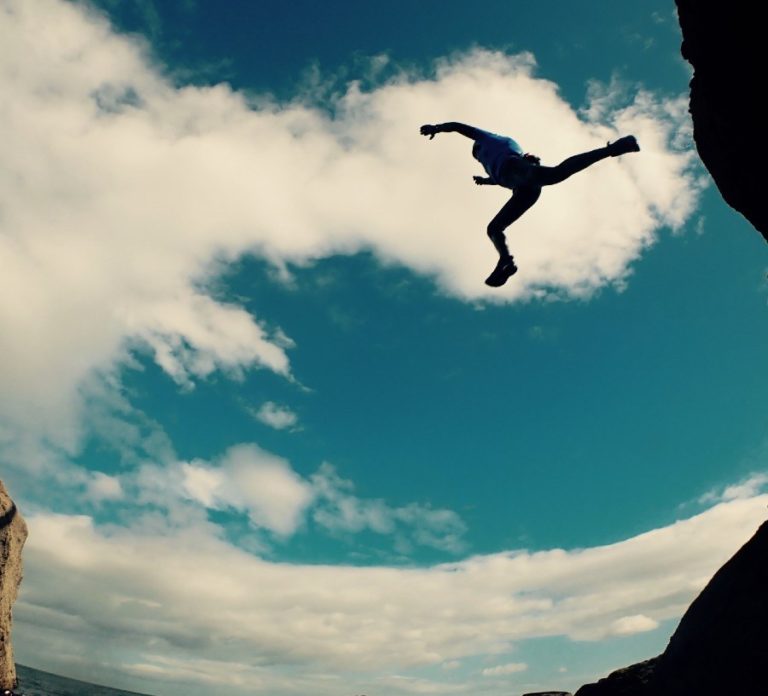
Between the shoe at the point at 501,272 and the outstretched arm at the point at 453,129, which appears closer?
Result: the shoe at the point at 501,272

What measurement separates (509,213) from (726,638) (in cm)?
529

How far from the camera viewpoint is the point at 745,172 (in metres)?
5.71

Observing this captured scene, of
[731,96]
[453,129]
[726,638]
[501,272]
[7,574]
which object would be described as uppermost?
[453,129]

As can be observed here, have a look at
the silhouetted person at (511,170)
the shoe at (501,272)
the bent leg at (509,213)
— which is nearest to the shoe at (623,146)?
the silhouetted person at (511,170)

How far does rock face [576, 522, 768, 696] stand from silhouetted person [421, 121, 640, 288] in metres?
4.18

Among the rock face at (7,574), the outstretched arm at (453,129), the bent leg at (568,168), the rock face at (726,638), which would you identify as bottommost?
the rock face at (7,574)

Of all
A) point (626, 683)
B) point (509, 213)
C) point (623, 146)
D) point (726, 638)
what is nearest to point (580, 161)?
point (623, 146)

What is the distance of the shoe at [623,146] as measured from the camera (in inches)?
221

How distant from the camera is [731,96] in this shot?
17.3 feet

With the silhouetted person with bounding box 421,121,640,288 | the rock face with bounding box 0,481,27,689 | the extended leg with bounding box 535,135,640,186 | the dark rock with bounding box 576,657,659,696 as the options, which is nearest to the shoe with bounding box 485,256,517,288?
the silhouetted person with bounding box 421,121,640,288

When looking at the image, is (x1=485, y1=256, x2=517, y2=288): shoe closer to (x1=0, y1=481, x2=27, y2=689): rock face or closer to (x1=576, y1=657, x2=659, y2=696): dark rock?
(x1=576, y1=657, x2=659, y2=696): dark rock

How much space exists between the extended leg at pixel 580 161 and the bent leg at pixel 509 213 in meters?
0.22

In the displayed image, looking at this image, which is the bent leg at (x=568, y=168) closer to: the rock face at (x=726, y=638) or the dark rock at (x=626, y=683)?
the rock face at (x=726, y=638)

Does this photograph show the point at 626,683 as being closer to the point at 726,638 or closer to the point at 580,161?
the point at 726,638
